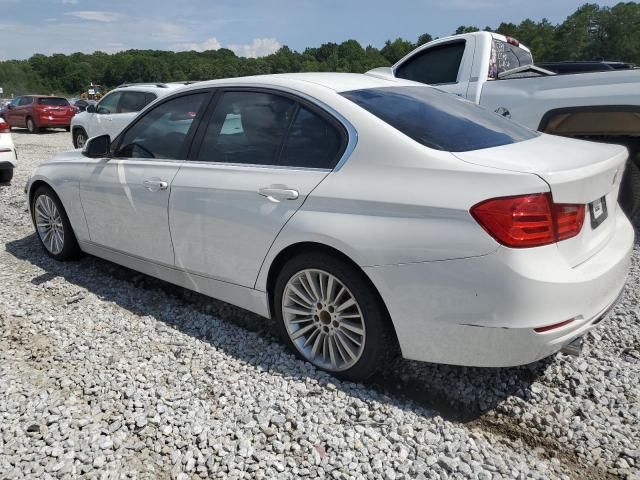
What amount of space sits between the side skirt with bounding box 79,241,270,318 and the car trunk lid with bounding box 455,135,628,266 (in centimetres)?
148

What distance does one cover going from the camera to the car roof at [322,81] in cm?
306

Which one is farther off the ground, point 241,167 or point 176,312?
point 241,167

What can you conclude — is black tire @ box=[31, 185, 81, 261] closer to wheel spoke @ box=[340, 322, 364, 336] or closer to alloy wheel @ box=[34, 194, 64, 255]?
alloy wheel @ box=[34, 194, 64, 255]

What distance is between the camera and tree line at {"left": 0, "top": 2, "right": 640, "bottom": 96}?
58.1 metres

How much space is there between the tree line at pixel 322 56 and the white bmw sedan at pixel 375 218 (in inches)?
1929

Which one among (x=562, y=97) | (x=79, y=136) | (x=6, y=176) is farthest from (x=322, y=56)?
(x=562, y=97)

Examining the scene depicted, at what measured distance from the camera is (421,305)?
2.39 m

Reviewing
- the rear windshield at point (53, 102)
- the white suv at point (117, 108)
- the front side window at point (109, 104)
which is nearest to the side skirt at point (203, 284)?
the white suv at point (117, 108)

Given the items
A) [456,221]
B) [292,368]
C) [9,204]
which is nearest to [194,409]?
[292,368]

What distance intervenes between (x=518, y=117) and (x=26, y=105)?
21.3 m

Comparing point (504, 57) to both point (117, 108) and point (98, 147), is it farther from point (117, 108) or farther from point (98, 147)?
point (117, 108)

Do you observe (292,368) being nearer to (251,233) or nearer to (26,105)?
(251,233)

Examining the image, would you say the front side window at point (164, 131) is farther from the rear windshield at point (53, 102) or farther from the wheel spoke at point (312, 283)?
the rear windshield at point (53, 102)

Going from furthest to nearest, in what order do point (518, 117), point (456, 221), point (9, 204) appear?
1. point (9, 204)
2. point (518, 117)
3. point (456, 221)
